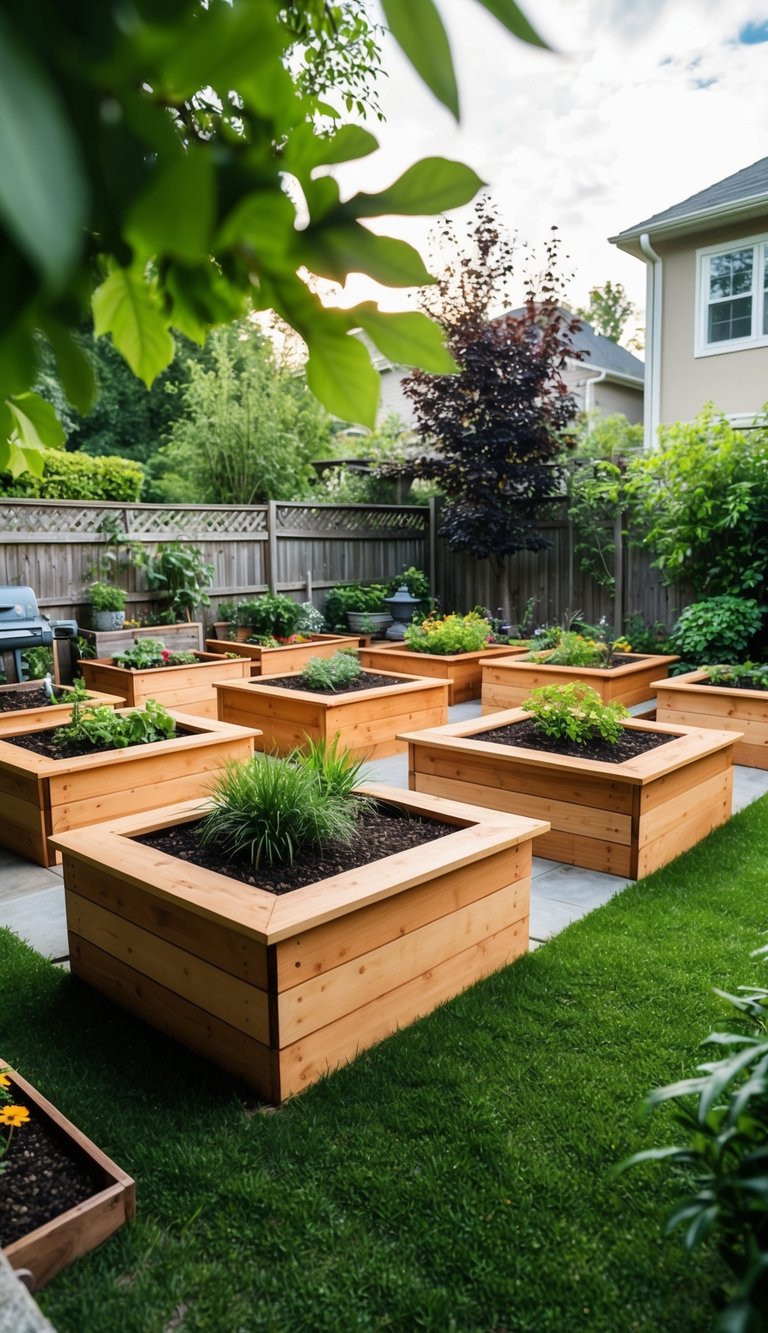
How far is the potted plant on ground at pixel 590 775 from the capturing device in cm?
414

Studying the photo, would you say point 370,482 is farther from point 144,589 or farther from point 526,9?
point 526,9

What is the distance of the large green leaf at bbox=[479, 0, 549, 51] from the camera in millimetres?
454

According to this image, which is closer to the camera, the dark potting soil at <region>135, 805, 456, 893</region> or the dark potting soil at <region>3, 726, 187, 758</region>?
the dark potting soil at <region>135, 805, 456, 893</region>

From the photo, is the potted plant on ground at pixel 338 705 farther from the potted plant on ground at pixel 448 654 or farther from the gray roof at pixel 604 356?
the gray roof at pixel 604 356

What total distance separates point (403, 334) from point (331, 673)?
20.1 ft

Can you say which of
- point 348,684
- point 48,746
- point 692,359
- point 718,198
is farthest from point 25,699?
point 718,198

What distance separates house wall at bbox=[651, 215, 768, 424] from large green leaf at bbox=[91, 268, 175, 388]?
37.5ft

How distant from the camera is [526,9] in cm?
47

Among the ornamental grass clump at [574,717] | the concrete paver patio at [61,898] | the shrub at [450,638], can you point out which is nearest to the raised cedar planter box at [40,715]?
the concrete paver patio at [61,898]

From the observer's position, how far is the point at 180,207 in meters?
0.35

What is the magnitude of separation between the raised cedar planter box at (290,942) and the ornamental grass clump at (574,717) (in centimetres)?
148

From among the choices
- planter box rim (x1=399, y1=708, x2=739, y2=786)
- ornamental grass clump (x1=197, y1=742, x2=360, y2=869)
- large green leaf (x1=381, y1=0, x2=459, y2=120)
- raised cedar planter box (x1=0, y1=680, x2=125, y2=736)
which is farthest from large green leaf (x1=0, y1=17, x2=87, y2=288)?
raised cedar planter box (x1=0, y1=680, x2=125, y2=736)

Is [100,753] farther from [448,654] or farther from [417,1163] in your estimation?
[448,654]

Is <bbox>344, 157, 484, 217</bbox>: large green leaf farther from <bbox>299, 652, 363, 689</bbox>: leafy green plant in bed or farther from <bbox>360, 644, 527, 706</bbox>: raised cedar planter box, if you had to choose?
<bbox>360, 644, 527, 706</bbox>: raised cedar planter box
